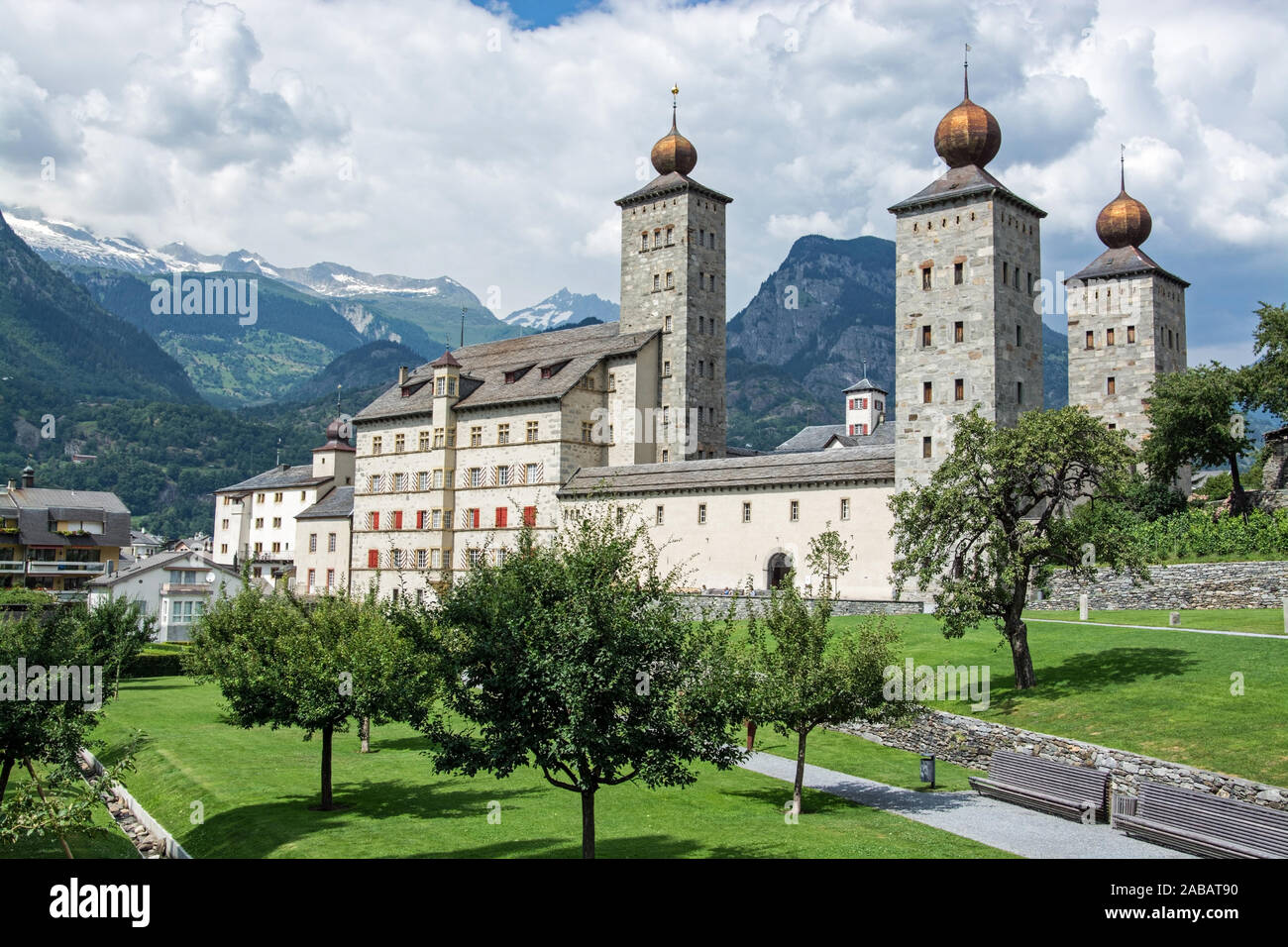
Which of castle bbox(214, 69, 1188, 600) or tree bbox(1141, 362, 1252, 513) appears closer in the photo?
castle bbox(214, 69, 1188, 600)

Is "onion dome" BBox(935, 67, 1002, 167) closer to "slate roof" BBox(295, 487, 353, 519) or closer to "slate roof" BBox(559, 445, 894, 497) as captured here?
"slate roof" BBox(559, 445, 894, 497)

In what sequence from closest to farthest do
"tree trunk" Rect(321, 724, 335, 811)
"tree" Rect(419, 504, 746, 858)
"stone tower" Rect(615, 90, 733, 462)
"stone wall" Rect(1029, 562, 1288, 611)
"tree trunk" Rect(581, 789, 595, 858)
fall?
"tree" Rect(419, 504, 746, 858) < "tree trunk" Rect(581, 789, 595, 858) < "tree trunk" Rect(321, 724, 335, 811) < "stone wall" Rect(1029, 562, 1288, 611) < "stone tower" Rect(615, 90, 733, 462)

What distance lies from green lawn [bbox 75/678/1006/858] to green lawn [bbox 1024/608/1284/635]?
64.6 ft

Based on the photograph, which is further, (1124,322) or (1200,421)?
(1124,322)

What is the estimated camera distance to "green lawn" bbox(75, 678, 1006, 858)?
23.2 m

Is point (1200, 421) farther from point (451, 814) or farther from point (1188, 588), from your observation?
point (451, 814)

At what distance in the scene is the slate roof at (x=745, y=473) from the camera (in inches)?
2318

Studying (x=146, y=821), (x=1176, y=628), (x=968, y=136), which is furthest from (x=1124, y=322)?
(x=146, y=821)

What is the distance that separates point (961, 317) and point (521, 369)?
118 feet

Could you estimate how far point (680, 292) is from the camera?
75.5m

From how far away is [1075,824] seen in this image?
26.4 m

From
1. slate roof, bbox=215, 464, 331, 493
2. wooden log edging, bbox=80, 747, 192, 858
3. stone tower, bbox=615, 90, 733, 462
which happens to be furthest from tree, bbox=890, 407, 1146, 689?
slate roof, bbox=215, 464, 331, 493

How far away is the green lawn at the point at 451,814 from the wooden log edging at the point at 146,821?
0.32 m
